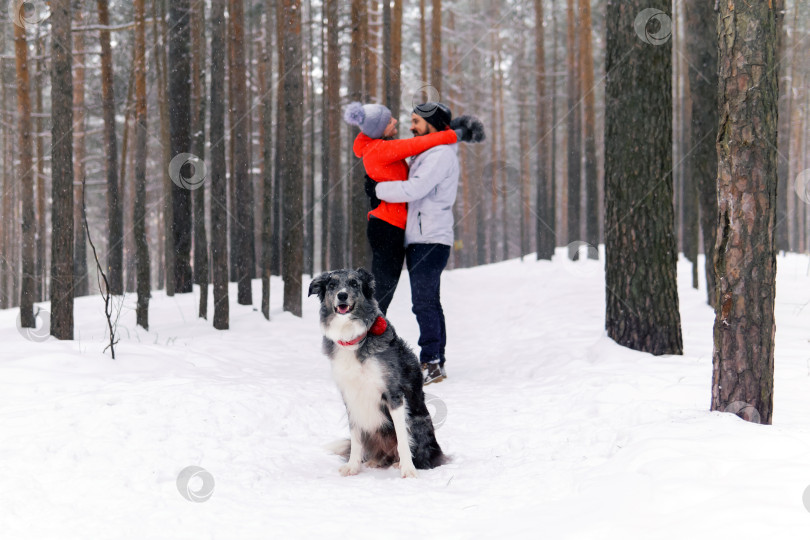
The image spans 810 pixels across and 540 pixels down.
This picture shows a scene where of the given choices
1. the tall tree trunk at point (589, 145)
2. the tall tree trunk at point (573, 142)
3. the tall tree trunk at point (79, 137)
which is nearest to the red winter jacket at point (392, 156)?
the tall tree trunk at point (589, 145)

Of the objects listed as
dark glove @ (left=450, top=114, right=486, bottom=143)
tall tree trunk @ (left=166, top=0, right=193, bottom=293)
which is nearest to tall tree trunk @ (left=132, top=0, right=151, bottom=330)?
tall tree trunk @ (left=166, top=0, right=193, bottom=293)

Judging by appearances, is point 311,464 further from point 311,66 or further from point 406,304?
point 311,66

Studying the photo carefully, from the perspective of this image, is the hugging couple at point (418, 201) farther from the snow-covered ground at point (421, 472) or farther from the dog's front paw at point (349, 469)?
the dog's front paw at point (349, 469)

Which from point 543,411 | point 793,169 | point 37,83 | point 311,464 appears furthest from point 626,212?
point 793,169

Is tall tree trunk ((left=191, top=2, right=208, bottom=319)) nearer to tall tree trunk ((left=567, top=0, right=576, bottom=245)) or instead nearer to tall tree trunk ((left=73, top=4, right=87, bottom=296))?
tall tree trunk ((left=73, top=4, right=87, bottom=296))

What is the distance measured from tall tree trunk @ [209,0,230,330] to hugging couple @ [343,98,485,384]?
506 cm

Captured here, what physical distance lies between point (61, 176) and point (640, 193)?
7262 millimetres

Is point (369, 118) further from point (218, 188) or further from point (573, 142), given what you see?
point (573, 142)

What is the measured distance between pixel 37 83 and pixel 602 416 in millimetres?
21603

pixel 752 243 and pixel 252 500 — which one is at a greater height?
pixel 752 243

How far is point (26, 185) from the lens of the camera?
10859mm

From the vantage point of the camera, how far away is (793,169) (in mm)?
38562

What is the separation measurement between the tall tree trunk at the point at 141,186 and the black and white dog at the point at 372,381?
7474 mm

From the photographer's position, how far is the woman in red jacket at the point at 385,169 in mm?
6672
